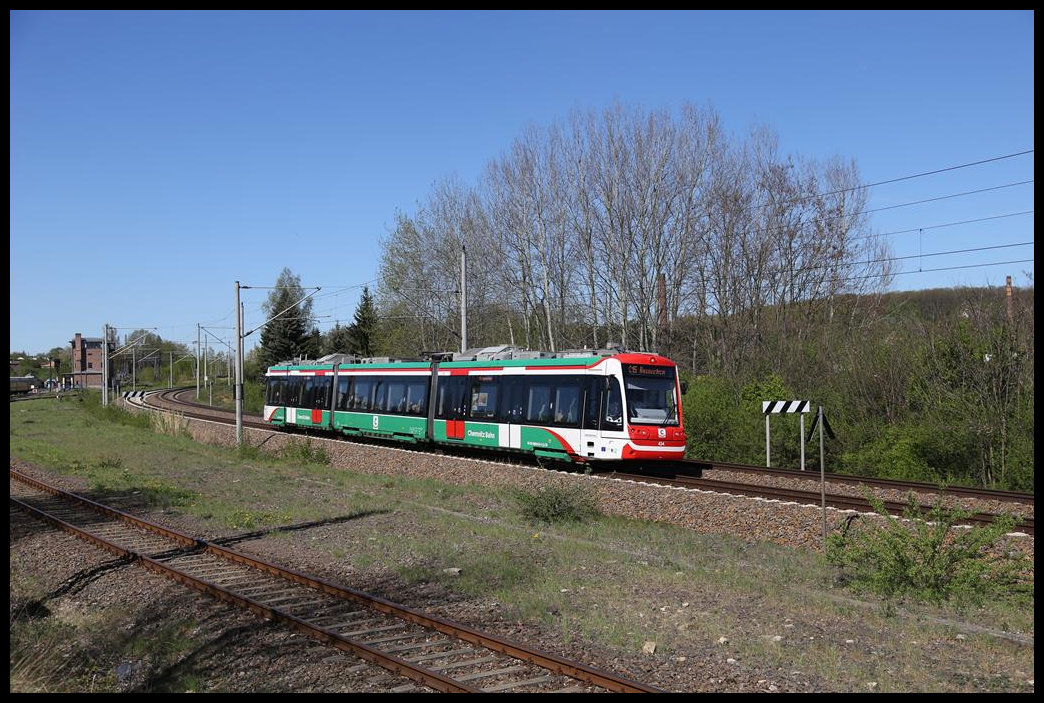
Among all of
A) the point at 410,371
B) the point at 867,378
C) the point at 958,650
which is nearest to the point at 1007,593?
the point at 958,650

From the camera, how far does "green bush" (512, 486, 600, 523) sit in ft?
52.5

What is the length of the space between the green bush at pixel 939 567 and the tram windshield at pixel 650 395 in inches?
360

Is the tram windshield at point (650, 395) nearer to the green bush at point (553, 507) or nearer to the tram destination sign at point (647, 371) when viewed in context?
the tram destination sign at point (647, 371)

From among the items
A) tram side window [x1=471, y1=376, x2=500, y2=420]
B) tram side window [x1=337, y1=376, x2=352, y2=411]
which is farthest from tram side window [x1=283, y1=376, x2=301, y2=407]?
tram side window [x1=471, y1=376, x2=500, y2=420]

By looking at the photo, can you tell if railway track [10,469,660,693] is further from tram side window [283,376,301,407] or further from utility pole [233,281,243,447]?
tram side window [283,376,301,407]

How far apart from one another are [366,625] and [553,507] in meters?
7.20

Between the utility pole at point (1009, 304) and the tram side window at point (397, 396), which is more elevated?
the utility pole at point (1009, 304)

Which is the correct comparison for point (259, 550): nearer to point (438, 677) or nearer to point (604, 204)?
point (438, 677)

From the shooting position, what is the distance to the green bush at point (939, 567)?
1006 centimetres

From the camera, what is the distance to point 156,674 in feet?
25.9

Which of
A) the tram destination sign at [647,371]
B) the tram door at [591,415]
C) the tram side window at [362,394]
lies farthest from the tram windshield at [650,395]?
the tram side window at [362,394]

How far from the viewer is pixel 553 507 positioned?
16.0 m

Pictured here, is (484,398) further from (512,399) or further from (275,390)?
(275,390)

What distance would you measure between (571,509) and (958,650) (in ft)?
28.4
